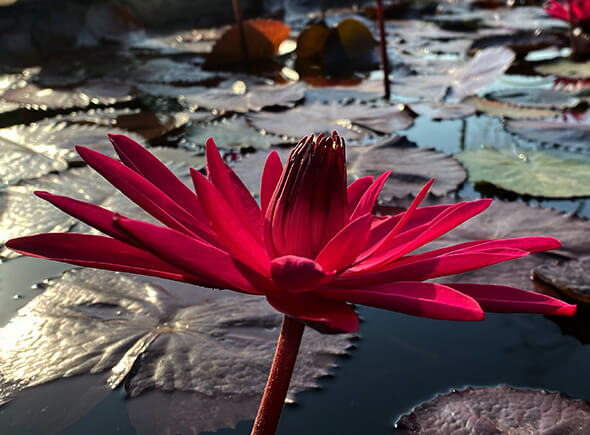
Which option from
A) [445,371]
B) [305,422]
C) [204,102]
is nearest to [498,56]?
[204,102]

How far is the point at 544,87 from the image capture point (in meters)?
2.46

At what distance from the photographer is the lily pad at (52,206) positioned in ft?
3.75

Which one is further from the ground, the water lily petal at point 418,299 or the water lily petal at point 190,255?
the water lily petal at point 190,255

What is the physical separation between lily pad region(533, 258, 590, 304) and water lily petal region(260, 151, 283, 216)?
0.61m

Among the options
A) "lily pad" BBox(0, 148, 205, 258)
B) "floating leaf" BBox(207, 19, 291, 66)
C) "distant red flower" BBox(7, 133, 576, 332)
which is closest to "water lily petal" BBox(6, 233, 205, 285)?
"distant red flower" BBox(7, 133, 576, 332)

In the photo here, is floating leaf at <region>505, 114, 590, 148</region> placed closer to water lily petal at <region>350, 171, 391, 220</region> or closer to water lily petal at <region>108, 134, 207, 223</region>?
water lily petal at <region>350, 171, 391, 220</region>

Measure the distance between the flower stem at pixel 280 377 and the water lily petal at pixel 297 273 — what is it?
59 mm

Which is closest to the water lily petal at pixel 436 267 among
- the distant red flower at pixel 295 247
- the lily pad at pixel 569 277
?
the distant red flower at pixel 295 247

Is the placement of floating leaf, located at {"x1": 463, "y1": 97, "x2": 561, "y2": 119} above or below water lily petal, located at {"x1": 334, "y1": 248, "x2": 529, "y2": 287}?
below

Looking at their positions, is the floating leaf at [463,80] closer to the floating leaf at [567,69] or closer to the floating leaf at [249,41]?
the floating leaf at [567,69]

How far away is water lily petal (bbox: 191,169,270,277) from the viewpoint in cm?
50

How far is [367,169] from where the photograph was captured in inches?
60.3

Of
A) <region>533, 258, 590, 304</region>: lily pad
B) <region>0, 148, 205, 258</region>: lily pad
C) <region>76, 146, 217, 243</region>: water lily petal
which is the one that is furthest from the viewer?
<region>0, 148, 205, 258</region>: lily pad

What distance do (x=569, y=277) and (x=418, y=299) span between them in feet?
2.31
